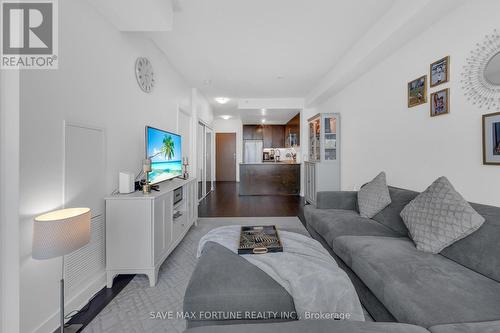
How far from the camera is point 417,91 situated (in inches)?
90.7

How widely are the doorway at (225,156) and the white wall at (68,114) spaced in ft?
20.4

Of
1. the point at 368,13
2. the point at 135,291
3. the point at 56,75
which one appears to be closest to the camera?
the point at 56,75

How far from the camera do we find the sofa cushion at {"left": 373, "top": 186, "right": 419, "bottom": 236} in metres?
1.97

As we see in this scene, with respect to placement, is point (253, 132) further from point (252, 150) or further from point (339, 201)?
point (339, 201)

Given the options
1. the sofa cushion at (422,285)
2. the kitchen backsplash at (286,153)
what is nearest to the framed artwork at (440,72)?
the sofa cushion at (422,285)

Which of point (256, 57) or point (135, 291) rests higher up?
point (256, 57)

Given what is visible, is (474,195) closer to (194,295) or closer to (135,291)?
(194,295)

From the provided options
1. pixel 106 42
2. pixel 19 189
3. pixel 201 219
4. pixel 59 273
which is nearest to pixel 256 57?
pixel 106 42

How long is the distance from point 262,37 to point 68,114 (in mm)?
2281

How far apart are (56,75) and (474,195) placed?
10.7 ft

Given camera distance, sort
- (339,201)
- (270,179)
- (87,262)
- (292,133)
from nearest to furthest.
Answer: (87,262), (339,201), (270,179), (292,133)

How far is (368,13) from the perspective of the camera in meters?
2.29

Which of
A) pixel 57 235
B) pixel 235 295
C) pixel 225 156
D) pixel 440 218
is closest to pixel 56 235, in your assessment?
pixel 57 235

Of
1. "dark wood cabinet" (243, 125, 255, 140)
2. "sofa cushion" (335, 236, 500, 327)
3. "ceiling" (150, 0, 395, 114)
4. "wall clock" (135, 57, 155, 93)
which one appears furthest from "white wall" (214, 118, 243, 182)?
"sofa cushion" (335, 236, 500, 327)
